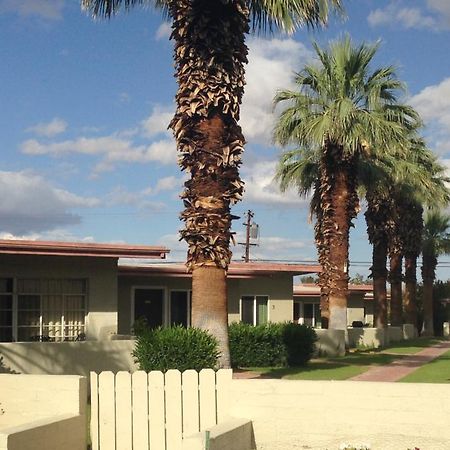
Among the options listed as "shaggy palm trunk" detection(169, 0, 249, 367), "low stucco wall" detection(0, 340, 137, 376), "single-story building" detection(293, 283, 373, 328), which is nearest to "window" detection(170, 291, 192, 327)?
"low stucco wall" detection(0, 340, 137, 376)

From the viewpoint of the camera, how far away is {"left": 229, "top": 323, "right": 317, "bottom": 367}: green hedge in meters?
20.7

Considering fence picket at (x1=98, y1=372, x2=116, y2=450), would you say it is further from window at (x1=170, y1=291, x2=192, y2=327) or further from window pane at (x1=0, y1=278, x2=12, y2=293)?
window at (x1=170, y1=291, x2=192, y2=327)

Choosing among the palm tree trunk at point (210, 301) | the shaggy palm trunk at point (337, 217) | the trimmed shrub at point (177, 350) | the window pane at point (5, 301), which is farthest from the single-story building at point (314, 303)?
the palm tree trunk at point (210, 301)

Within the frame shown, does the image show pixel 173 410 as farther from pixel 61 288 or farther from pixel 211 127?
pixel 61 288

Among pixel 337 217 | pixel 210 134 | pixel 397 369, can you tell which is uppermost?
pixel 210 134

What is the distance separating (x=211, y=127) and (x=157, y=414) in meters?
7.11

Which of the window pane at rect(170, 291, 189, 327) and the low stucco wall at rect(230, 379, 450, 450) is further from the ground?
the window pane at rect(170, 291, 189, 327)

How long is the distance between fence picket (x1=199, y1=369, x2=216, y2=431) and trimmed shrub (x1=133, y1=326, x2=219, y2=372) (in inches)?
210

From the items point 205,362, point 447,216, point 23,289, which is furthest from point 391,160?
point 447,216

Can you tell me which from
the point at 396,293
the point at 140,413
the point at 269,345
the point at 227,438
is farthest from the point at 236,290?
the point at 227,438

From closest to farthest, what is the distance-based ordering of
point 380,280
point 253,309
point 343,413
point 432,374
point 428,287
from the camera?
point 343,413, point 432,374, point 253,309, point 380,280, point 428,287

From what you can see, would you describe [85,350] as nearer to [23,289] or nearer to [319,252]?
[23,289]

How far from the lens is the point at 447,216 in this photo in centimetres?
5291

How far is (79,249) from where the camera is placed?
19781 millimetres
